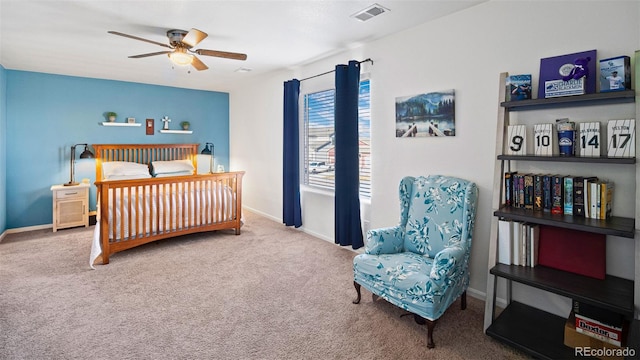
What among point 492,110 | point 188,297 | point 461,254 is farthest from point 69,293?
point 492,110

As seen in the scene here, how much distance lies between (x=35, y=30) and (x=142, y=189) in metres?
1.81

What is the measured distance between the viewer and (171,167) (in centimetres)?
552

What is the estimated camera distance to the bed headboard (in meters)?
5.26

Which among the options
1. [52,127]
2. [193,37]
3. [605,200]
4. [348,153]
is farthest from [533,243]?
[52,127]

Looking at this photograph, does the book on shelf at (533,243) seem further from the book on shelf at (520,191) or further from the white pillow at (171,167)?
the white pillow at (171,167)

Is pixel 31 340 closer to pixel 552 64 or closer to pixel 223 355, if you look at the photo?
pixel 223 355

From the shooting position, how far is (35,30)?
10.1ft

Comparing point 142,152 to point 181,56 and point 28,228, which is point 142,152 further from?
point 181,56

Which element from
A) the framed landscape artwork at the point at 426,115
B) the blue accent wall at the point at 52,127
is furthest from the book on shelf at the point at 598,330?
the blue accent wall at the point at 52,127

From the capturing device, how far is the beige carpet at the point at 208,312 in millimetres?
2006

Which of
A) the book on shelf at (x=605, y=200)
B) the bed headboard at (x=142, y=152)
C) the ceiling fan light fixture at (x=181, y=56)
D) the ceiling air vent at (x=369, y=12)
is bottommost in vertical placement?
the book on shelf at (x=605, y=200)

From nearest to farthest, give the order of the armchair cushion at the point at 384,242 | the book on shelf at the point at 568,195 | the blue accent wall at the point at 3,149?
the book on shelf at the point at 568,195
the armchair cushion at the point at 384,242
the blue accent wall at the point at 3,149

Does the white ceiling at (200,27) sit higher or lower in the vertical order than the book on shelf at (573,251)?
higher

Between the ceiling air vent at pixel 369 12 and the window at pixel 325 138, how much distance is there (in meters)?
0.89
